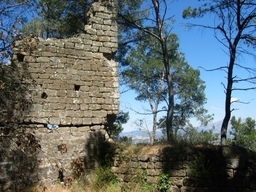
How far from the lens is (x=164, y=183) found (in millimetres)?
6207

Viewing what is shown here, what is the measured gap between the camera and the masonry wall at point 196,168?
233 inches

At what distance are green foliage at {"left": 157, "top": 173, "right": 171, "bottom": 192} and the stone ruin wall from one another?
69.6 inches

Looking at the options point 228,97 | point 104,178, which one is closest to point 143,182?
point 104,178

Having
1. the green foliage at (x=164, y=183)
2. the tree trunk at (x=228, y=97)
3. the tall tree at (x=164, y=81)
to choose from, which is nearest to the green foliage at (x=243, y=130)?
the tall tree at (x=164, y=81)

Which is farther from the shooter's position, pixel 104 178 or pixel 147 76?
pixel 147 76

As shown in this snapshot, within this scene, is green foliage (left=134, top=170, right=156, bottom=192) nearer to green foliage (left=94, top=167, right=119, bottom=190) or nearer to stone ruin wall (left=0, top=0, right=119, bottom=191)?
green foliage (left=94, top=167, right=119, bottom=190)

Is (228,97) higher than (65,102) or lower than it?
higher

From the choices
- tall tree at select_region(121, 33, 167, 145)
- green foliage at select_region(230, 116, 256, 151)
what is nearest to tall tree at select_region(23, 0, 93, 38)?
tall tree at select_region(121, 33, 167, 145)

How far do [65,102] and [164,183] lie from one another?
3084 mm

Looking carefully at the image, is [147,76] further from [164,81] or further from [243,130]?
[243,130]

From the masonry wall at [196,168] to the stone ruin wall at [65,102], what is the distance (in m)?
1.20

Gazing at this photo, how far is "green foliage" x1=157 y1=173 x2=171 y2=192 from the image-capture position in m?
6.18

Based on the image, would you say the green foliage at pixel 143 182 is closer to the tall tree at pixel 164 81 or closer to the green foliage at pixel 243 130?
the tall tree at pixel 164 81

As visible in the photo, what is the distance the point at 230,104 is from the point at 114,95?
562cm
